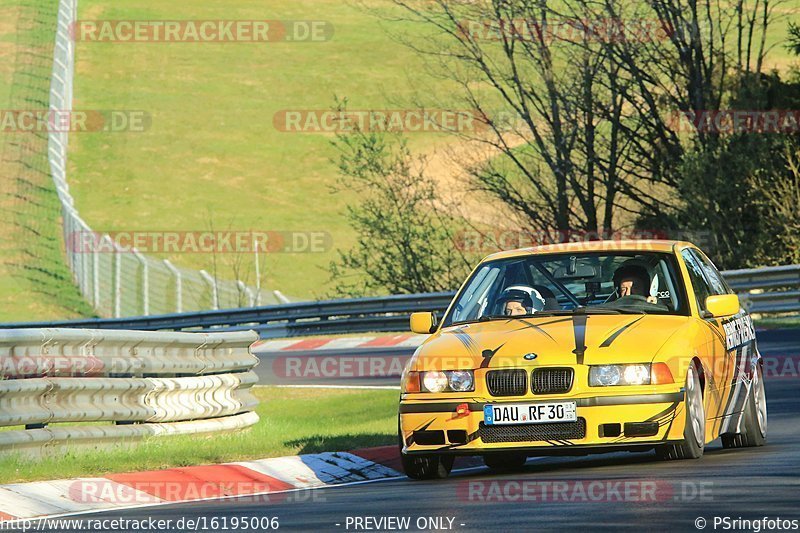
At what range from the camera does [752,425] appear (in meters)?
12.0

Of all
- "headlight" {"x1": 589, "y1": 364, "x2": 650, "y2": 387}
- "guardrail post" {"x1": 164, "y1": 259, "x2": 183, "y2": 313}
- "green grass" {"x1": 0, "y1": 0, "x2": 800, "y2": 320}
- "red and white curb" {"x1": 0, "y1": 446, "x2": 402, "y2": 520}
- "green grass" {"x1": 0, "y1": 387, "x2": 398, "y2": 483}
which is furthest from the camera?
"green grass" {"x1": 0, "y1": 0, "x2": 800, "y2": 320}

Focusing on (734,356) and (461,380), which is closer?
(461,380)

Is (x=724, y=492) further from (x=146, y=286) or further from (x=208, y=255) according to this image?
(x=208, y=255)

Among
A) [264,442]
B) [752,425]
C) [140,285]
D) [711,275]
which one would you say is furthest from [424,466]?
[140,285]

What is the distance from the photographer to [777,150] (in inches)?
1214

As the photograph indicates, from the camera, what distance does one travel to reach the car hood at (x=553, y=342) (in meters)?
10.5

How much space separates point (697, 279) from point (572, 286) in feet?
2.97

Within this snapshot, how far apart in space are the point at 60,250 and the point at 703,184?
2043 cm

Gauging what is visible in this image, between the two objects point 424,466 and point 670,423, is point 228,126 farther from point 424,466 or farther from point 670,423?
point 670,423

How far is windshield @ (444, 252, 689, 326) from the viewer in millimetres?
11656

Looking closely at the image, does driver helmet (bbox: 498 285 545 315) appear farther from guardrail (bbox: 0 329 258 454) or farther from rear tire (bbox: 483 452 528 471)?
guardrail (bbox: 0 329 258 454)

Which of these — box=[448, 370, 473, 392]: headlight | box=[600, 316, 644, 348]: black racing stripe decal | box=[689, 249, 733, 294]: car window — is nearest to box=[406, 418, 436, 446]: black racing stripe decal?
box=[448, 370, 473, 392]: headlight

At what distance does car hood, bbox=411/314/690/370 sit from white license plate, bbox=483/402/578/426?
0.86 feet

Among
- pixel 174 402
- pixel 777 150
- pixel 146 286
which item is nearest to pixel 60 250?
pixel 146 286
